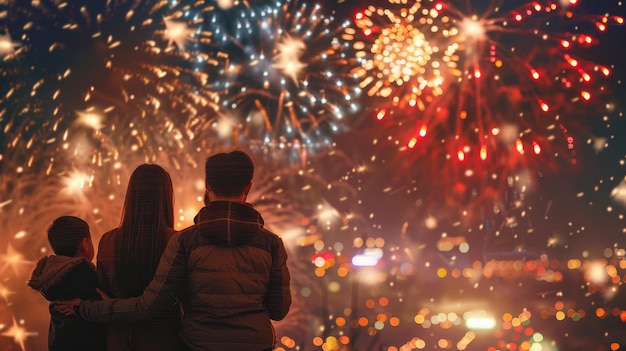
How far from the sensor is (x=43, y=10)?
7586 mm

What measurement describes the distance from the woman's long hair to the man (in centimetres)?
17

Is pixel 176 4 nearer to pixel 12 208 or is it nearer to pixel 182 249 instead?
pixel 12 208

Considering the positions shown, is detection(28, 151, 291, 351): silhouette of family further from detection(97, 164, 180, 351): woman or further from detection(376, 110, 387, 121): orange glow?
detection(376, 110, 387, 121): orange glow

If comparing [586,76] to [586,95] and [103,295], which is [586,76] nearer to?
[586,95]

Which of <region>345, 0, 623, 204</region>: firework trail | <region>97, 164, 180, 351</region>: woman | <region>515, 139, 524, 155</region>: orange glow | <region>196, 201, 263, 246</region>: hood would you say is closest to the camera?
<region>196, 201, 263, 246</region>: hood

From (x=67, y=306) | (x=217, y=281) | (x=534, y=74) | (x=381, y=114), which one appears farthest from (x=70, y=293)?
(x=534, y=74)

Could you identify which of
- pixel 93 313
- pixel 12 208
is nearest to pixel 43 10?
pixel 12 208

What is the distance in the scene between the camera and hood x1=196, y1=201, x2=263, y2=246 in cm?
234

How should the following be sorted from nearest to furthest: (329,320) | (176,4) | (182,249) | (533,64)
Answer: (182,249) → (176,4) → (329,320) → (533,64)

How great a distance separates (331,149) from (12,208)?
150 inches

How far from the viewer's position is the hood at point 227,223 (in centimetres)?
234

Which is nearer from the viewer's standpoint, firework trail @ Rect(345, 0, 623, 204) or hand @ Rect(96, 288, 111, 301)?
hand @ Rect(96, 288, 111, 301)

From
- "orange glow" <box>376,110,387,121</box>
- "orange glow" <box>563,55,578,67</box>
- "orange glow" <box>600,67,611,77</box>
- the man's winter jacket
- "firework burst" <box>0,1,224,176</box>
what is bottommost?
the man's winter jacket

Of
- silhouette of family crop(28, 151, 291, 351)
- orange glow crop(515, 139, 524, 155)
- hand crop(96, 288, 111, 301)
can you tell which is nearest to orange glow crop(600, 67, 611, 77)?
orange glow crop(515, 139, 524, 155)
